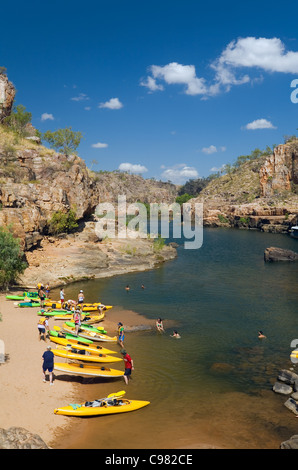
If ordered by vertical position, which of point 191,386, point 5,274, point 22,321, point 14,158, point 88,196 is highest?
point 14,158

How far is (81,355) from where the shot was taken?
888 inches

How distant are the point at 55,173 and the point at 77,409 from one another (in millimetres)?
51037

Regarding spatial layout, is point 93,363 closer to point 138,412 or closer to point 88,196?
point 138,412

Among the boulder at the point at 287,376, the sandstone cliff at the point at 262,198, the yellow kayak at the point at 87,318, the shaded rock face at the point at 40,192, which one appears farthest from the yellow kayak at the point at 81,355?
the sandstone cliff at the point at 262,198

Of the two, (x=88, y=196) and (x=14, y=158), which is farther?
(x=88, y=196)

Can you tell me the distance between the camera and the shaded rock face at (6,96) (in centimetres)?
6906

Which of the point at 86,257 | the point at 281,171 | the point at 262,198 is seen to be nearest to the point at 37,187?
the point at 86,257

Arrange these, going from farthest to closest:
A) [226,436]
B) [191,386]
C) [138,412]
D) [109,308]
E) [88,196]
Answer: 1. [88,196]
2. [109,308]
3. [191,386]
4. [138,412]
5. [226,436]

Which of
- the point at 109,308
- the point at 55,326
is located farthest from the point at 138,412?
the point at 109,308

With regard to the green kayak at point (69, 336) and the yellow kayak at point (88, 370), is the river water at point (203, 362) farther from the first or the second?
the green kayak at point (69, 336)

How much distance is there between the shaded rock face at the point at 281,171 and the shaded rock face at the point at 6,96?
313 ft

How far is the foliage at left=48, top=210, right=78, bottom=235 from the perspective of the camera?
184 feet

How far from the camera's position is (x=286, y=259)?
5934cm

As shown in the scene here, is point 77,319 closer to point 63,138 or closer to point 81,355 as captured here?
point 81,355
